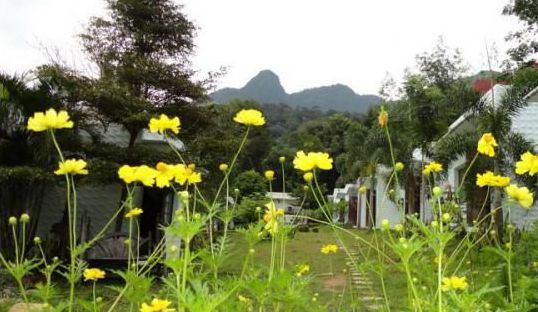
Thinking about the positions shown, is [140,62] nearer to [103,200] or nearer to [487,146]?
[103,200]

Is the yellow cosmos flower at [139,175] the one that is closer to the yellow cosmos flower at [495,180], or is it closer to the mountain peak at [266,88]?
the yellow cosmos flower at [495,180]

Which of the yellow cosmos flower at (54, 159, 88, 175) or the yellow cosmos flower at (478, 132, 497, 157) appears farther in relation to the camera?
the yellow cosmos flower at (478, 132, 497, 157)

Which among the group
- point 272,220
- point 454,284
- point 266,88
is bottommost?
point 454,284

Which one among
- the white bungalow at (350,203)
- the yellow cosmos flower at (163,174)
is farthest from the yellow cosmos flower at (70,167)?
the white bungalow at (350,203)

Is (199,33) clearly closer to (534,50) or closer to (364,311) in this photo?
(364,311)

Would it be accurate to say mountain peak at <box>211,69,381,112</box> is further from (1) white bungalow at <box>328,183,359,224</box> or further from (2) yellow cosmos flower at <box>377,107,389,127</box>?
(2) yellow cosmos flower at <box>377,107,389,127</box>

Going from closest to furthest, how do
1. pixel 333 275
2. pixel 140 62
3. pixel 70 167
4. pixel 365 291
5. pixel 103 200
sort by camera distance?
pixel 70 167, pixel 333 275, pixel 365 291, pixel 140 62, pixel 103 200

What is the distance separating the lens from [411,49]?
1278 inches

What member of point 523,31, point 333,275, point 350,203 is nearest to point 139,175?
point 333,275

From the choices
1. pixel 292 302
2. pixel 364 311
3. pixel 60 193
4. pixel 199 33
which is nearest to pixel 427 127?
pixel 199 33

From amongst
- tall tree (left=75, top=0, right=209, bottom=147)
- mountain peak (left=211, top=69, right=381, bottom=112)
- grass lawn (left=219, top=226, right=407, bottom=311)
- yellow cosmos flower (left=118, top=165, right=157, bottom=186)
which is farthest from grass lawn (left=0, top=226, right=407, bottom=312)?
mountain peak (left=211, top=69, right=381, bottom=112)

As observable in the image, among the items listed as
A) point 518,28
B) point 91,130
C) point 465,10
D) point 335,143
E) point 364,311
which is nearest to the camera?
point 364,311

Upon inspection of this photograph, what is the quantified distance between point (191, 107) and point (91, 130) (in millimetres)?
2035

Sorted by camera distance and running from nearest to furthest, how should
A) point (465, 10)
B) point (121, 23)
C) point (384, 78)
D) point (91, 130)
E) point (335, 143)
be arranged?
point (91, 130) → point (121, 23) → point (465, 10) → point (384, 78) → point (335, 143)
